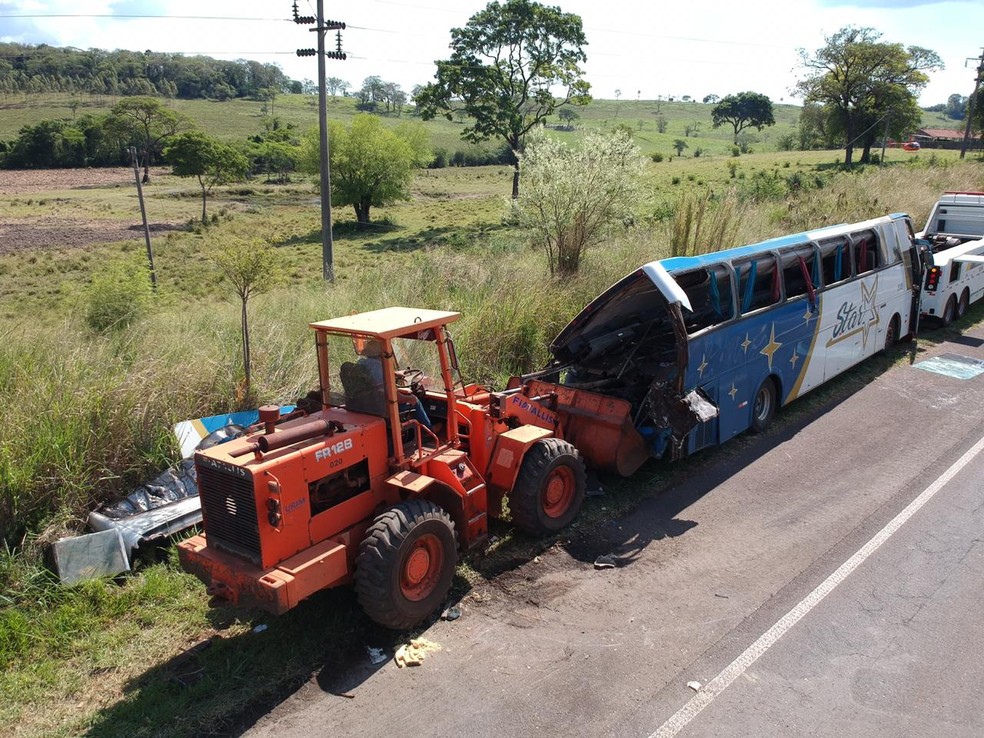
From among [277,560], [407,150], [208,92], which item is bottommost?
[277,560]

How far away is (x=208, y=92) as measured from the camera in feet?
403

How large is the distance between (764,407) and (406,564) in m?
5.88

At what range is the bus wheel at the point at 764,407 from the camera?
9.07m

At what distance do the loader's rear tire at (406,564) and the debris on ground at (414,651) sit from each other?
0.14 metres

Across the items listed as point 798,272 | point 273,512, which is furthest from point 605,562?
point 798,272

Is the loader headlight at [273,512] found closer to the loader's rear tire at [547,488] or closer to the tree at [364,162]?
the loader's rear tire at [547,488]

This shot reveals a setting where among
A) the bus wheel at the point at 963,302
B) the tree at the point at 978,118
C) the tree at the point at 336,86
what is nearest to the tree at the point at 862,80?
the tree at the point at 978,118

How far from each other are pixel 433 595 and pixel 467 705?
1.04m

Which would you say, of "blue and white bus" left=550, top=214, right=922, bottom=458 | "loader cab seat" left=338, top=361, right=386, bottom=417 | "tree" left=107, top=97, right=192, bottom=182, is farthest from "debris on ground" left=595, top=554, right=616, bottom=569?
"tree" left=107, top=97, right=192, bottom=182

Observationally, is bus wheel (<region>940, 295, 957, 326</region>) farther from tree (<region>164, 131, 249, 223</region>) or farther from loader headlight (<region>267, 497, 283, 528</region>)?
tree (<region>164, 131, 249, 223</region>)

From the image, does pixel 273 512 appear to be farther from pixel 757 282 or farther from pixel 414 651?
pixel 757 282

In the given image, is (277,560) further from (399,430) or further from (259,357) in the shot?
(259,357)

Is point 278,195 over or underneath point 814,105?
underneath

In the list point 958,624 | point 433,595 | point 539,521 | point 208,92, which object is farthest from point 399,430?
point 208,92
